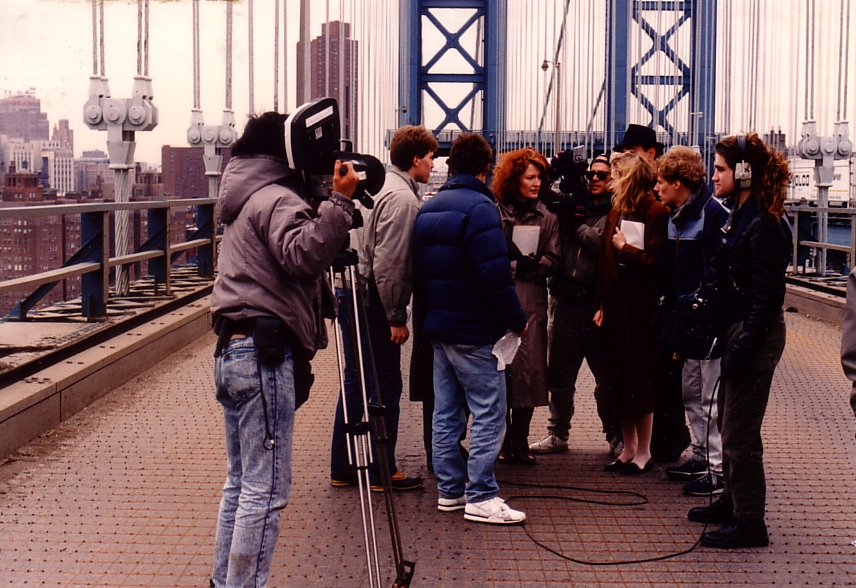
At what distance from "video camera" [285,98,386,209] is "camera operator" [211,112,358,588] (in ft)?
0.19

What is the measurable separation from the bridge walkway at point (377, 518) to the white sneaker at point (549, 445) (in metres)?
0.08

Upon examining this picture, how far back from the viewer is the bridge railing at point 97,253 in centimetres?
633

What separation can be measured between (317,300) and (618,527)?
175 cm

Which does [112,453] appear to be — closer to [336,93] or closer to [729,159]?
[729,159]

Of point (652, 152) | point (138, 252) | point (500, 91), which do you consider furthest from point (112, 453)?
point (500, 91)

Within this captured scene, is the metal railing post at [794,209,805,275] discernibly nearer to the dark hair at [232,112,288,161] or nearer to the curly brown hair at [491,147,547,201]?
the curly brown hair at [491,147,547,201]

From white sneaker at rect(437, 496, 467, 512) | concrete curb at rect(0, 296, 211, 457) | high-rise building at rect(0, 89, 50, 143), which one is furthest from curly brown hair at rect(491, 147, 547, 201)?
high-rise building at rect(0, 89, 50, 143)

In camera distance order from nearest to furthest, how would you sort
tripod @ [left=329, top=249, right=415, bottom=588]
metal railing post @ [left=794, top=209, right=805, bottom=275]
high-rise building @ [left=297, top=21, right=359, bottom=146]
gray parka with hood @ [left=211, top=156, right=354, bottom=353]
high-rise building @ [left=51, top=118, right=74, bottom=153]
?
gray parka with hood @ [left=211, top=156, right=354, bottom=353] → tripod @ [left=329, top=249, right=415, bottom=588] → high-rise building @ [left=51, top=118, right=74, bottom=153] → metal railing post @ [left=794, top=209, right=805, bottom=275] → high-rise building @ [left=297, top=21, right=359, bottom=146]

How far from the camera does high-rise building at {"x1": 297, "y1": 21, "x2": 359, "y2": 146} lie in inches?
506

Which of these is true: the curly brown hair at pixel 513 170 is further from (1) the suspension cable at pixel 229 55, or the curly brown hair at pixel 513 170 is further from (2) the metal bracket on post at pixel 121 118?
(1) the suspension cable at pixel 229 55

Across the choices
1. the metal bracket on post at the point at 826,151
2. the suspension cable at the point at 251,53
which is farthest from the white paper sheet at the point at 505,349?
the metal bracket on post at the point at 826,151

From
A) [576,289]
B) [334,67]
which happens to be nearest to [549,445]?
[576,289]

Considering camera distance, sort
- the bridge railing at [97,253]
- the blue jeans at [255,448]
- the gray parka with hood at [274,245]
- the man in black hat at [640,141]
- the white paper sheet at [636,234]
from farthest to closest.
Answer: the bridge railing at [97,253] → the man in black hat at [640,141] → the white paper sheet at [636,234] → the blue jeans at [255,448] → the gray parka with hood at [274,245]

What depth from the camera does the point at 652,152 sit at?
5.59 m
